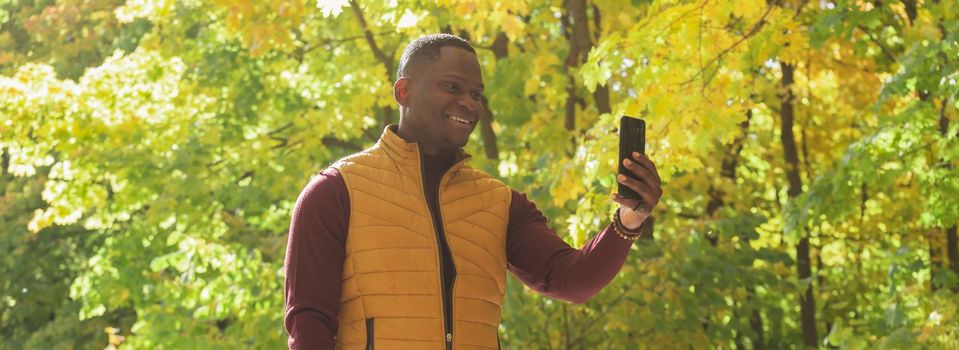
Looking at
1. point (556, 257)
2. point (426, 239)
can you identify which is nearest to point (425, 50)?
point (426, 239)

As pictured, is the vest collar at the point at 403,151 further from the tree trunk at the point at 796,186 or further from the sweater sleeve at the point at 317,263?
the tree trunk at the point at 796,186

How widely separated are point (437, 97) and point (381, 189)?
25 centimetres

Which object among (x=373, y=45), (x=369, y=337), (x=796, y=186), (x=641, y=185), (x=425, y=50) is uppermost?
(x=373, y=45)

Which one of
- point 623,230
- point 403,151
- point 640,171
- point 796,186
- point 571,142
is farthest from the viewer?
point 796,186

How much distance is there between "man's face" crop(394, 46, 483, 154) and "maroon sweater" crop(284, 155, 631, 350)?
0.07 metres

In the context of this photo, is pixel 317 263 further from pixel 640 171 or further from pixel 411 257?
pixel 640 171

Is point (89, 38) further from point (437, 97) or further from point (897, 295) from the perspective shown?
point (437, 97)

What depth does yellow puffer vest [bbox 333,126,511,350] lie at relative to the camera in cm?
294

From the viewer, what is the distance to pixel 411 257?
2977mm

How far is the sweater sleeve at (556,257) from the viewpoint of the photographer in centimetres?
308

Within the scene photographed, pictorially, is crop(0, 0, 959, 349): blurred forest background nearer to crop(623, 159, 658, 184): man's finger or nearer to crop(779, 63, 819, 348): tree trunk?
crop(779, 63, 819, 348): tree trunk

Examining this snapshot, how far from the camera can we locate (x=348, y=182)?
3.02 m

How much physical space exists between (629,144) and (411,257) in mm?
530

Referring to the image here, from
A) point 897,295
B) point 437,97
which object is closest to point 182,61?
point 897,295
